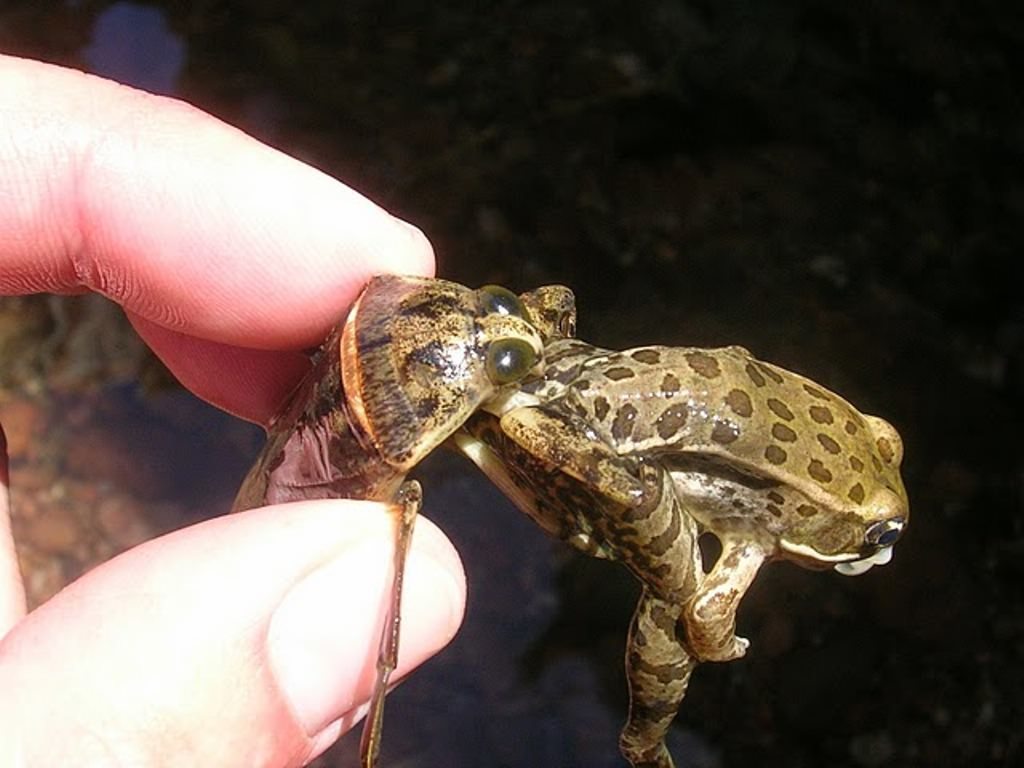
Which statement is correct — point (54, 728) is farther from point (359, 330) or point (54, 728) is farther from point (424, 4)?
point (424, 4)

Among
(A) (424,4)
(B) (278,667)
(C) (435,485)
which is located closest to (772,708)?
(C) (435,485)

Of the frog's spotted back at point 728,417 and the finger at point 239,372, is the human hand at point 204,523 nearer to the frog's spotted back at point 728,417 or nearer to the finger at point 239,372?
the finger at point 239,372

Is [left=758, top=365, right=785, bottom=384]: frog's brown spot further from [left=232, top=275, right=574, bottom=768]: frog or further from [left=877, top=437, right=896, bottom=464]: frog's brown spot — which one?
[left=232, top=275, right=574, bottom=768]: frog

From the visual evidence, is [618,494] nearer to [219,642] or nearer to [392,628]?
[392,628]

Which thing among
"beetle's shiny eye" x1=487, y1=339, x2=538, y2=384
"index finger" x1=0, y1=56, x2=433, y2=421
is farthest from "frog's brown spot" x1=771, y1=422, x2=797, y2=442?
"index finger" x1=0, y1=56, x2=433, y2=421

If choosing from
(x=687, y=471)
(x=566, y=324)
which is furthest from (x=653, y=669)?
(x=566, y=324)

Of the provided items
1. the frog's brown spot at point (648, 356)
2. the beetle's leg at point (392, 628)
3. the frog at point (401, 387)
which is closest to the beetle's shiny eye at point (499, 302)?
the frog at point (401, 387)

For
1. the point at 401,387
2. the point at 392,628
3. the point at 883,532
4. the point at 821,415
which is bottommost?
the point at 883,532
